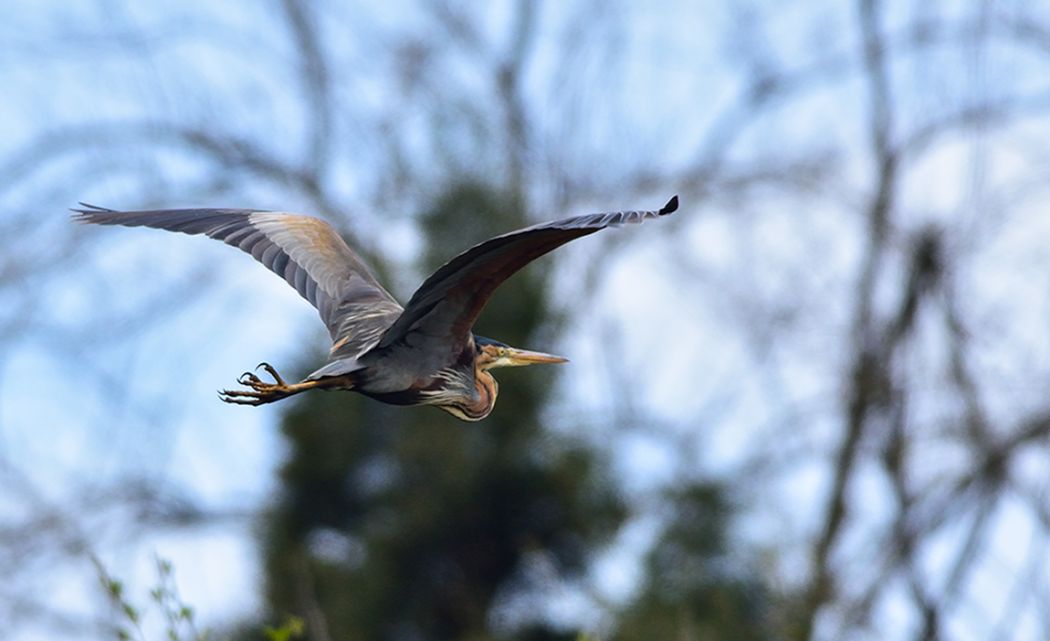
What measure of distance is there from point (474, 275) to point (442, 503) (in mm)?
8541

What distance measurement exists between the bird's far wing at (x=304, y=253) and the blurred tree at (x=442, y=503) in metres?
6.78

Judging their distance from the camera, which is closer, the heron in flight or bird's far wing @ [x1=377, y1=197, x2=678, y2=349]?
bird's far wing @ [x1=377, y1=197, x2=678, y2=349]

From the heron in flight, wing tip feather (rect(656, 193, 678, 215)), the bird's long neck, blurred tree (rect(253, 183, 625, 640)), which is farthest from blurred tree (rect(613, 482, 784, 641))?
wing tip feather (rect(656, 193, 678, 215))

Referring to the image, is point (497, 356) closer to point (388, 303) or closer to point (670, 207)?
point (388, 303)

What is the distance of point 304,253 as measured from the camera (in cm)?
527

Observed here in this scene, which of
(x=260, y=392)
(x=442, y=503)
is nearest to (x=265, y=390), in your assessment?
(x=260, y=392)

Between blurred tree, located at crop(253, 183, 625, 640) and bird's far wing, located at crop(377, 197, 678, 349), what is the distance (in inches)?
307

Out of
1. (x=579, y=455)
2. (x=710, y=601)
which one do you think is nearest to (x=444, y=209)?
(x=579, y=455)

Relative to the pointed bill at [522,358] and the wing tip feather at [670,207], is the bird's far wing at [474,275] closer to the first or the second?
Result: the wing tip feather at [670,207]

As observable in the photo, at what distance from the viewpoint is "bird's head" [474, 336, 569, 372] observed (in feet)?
15.7

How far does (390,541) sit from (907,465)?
371cm

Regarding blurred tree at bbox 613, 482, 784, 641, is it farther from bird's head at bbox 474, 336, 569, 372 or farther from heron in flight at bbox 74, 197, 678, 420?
heron in flight at bbox 74, 197, 678, 420

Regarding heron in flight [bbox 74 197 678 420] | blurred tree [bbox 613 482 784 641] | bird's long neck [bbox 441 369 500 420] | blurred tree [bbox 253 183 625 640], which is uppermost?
heron in flight [bbox 74 197 678 420]

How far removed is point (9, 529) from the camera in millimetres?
14219
